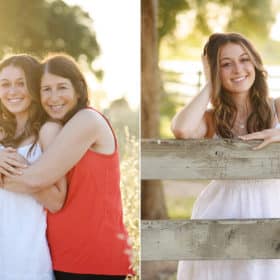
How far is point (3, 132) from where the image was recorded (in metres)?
2.93

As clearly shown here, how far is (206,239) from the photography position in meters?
2.97

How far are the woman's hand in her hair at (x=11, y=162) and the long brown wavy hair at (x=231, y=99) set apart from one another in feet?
2.77

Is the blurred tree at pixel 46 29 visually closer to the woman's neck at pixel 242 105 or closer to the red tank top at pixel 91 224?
the red tank top at pixel 91 224

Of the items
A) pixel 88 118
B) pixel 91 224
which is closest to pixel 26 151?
pixel 88 118

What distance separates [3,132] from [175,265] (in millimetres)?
2394

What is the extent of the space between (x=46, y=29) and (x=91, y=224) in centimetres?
87

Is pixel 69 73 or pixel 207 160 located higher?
pixel 69 73

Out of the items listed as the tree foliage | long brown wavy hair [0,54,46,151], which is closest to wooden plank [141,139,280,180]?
long brown wavy hair [0,54,46,151]

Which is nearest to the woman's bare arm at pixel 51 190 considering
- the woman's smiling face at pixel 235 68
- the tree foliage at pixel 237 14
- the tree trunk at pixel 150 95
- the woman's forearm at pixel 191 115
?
the woman's forearm at pixel 191 115

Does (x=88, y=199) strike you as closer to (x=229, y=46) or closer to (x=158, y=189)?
(x=229, y=46)

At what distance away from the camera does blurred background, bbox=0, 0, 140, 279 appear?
3.02 metres

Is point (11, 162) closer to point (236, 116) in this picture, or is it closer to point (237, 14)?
point (236, 116)

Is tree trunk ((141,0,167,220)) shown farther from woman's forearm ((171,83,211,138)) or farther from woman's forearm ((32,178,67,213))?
woman's forearm ((32,178,67,213))

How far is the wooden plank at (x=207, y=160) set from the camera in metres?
2.94
